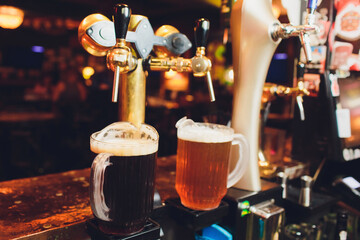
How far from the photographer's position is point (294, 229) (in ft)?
4.29

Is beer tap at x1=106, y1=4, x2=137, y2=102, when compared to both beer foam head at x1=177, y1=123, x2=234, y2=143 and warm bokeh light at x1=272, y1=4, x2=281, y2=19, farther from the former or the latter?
warm bokeh light at x1=272, y1=4, x2=281, y2=19

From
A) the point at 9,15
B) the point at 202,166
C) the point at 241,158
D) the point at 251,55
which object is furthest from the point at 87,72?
the point at 202,166

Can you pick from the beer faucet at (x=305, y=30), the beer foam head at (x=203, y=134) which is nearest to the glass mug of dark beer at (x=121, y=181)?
the beer foam head at (x=203, y=134)

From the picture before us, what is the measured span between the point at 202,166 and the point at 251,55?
1.57 ft

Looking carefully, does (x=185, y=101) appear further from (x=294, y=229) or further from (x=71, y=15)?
(x=294, y=229)

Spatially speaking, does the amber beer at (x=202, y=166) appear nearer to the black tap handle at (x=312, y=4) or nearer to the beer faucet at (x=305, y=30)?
the beer faucet at (x=305, y=30)

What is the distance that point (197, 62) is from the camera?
92 cm

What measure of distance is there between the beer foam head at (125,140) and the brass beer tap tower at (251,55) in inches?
18.2

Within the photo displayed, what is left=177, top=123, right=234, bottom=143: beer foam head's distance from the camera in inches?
35.1

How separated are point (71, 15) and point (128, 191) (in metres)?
8.34

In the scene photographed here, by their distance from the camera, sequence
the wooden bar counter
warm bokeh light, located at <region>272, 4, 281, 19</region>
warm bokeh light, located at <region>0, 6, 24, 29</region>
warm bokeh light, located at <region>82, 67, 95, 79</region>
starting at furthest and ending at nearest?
warm bokeh light, located at <region>82, 67, 95, 79</region> < warm bokeh light, located at <region>0, 6, 24, 29</region> < warm bokeh light, located at <region>272, 4, 281, 19</region> < the wooden bar counter

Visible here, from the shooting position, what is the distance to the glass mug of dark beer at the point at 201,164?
901 mm

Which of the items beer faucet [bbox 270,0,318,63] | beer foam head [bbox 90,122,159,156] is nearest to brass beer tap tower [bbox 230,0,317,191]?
beer faucet [bbox 270,0,318,63]

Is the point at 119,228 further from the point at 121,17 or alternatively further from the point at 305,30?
the point at 305,30
